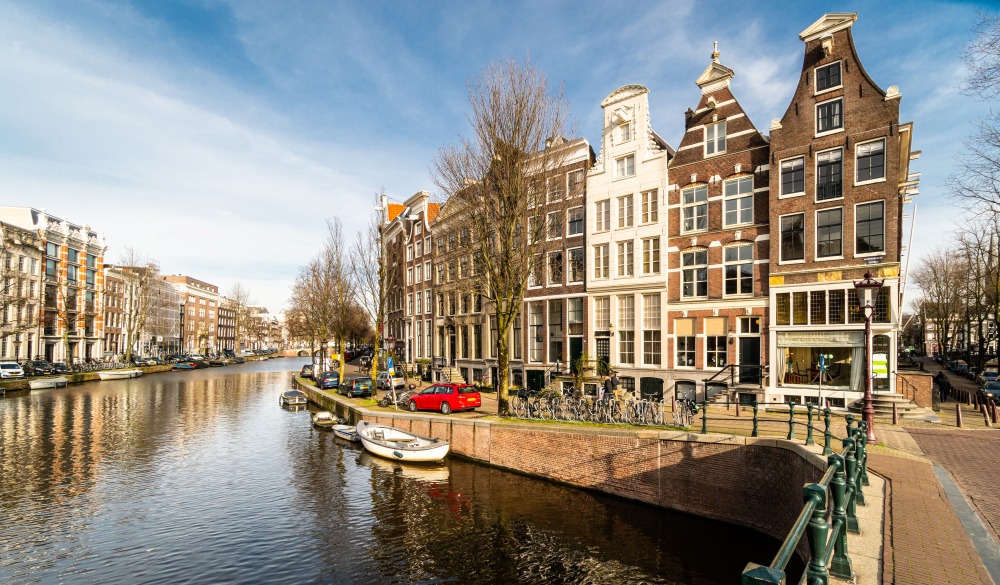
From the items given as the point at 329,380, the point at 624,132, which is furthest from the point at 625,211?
the point at 329,380

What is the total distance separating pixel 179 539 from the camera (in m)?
15.9

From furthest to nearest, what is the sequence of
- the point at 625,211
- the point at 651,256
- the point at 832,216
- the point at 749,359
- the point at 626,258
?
the point at 625,211 → the point at 626,258 → the point at 651,256 → the point at 749,359 → the point at 832,216

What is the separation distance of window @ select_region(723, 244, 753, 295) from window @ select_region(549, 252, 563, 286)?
35.6ft

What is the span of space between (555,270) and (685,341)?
9.91 meters

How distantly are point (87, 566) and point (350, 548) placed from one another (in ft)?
22.2

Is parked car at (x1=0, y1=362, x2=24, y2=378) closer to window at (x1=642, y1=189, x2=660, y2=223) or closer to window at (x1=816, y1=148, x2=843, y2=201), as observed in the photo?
window at (x1=642, y1=189, x2=660, y2=223)

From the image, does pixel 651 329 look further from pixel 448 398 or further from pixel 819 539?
pixel 819 539

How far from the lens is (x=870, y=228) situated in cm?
2447

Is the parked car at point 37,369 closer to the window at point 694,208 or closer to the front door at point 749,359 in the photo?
the window at point 694,208

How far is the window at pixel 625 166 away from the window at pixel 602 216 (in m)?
1.88

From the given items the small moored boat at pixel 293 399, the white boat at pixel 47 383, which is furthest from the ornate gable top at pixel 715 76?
the white boat at pixel 47 383

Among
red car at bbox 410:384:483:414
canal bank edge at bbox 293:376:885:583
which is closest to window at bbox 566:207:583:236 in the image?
red car at bbox 410:384:483:414

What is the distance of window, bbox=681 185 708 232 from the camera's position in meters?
29.7

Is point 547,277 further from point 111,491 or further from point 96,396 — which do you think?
point 96,396
